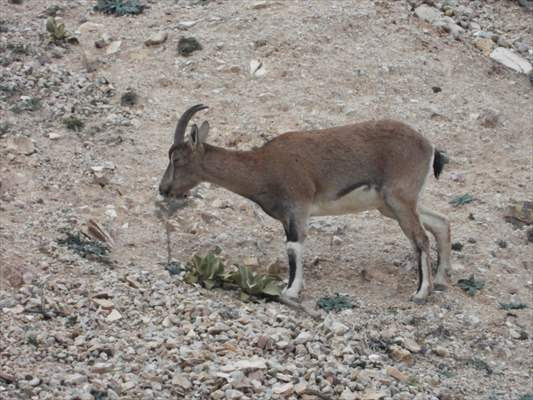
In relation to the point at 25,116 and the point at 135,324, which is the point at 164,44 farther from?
the point at 135,324

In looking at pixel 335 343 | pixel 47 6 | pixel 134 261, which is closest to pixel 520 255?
pixel 335 343

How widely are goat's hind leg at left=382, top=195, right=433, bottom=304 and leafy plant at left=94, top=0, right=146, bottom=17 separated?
25.6ft

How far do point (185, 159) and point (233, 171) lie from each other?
1.97 feet

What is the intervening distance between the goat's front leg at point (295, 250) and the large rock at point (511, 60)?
7425 mm

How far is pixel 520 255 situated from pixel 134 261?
5108 millimetres

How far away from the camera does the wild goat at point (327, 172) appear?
14.2 meters

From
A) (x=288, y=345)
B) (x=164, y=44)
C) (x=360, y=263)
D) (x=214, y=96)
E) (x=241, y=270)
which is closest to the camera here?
(x=288, y=345)

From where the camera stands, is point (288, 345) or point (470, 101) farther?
point (470, 101)

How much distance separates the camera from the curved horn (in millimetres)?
14000

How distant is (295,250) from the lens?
13977 mm

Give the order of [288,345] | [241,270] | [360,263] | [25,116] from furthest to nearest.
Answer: [25,116]
[360,263]
[241,270]
[288,345]

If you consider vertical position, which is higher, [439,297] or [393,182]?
[393,182]

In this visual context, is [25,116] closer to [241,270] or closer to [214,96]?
[214,96]

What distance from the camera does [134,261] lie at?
1403cm
